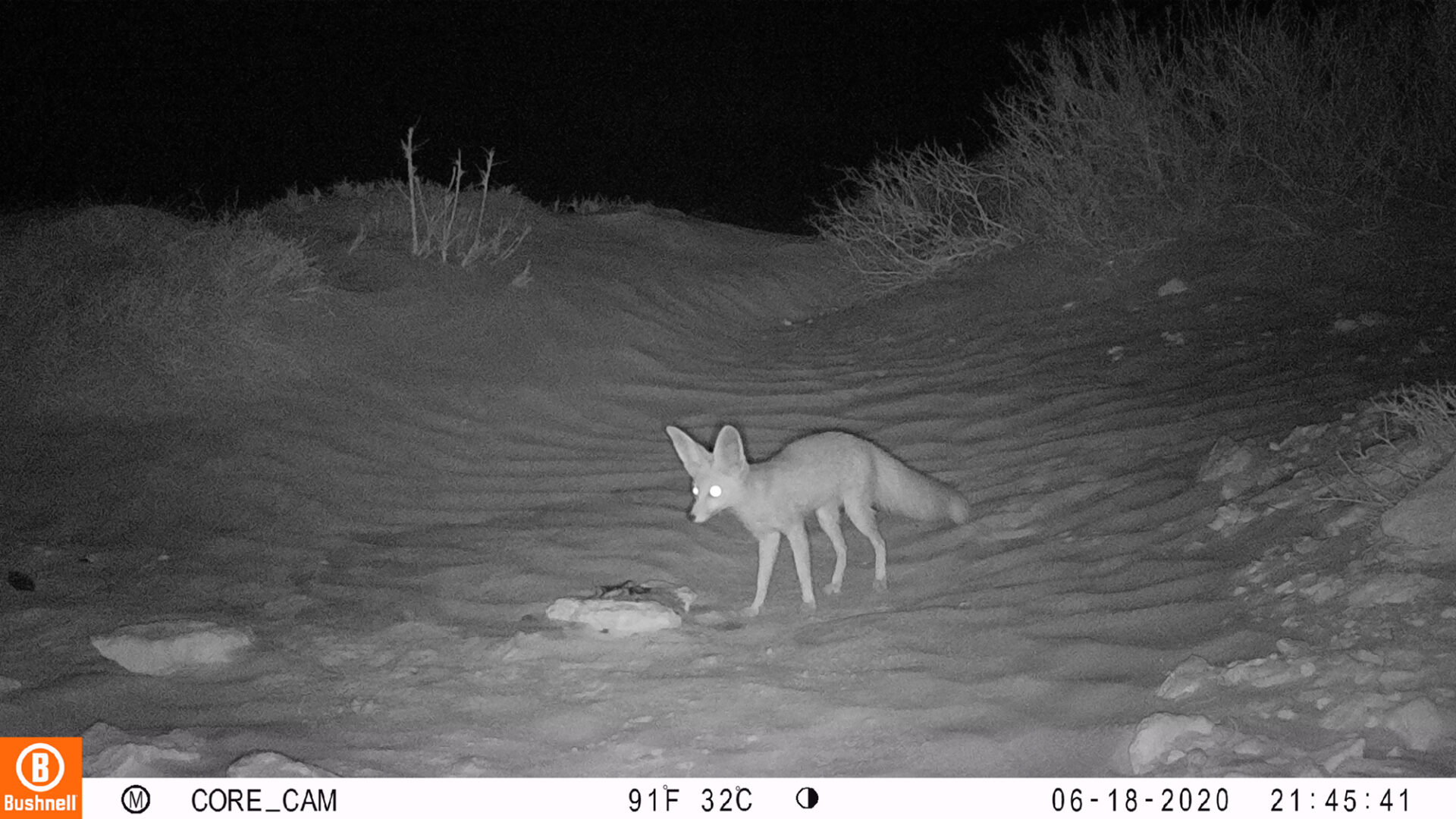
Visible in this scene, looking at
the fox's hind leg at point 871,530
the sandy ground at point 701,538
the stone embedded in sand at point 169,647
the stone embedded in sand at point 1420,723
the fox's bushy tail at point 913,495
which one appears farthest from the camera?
the fox's bushy tail at point 913,495

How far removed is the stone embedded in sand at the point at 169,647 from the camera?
16.2 feet

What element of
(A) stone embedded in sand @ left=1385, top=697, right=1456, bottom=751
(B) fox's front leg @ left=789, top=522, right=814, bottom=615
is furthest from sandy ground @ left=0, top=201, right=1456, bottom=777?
(B) fox's front leg @ left=789, top=522, right=814, bottom=615

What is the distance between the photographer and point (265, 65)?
4725 cm

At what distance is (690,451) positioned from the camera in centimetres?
556

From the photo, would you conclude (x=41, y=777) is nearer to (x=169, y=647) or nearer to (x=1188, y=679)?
(x=169, y=647)

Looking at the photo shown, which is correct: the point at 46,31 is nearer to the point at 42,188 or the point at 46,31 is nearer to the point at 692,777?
the point at 42,188

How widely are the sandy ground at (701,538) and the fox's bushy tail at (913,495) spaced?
157 mm

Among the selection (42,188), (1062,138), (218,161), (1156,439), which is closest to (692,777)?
(1156,439)

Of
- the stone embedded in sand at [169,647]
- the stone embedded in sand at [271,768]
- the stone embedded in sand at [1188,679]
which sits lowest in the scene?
the stone embedded in sand at [1188,679]

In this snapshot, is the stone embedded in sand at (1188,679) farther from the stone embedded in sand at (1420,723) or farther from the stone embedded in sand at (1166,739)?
the stone embedded in sand at (1420,723)

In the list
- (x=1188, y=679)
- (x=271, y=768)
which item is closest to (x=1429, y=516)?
(x=1188, y=679)

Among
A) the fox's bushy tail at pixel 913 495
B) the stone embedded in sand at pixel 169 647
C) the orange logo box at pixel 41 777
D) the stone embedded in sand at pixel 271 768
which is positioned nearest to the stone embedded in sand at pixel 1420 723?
the fox's bushy tail at pixel 913 495

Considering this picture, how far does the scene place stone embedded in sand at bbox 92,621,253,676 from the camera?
16.2 ft

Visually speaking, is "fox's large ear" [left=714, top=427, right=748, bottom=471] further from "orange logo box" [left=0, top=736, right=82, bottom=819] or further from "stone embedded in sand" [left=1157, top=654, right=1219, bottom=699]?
"orange logo box" [left=0, top=736, right=82, bottom=819]
